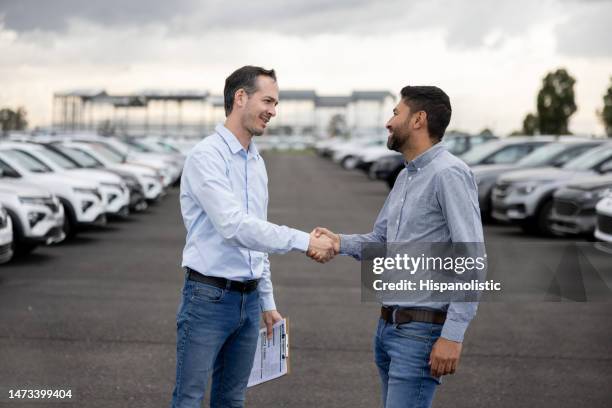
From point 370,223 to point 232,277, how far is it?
14.2 meters

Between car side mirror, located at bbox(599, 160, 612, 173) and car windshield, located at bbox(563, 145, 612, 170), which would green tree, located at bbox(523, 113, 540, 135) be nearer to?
car windshield, located at bbox(563, 145, 612, 170)

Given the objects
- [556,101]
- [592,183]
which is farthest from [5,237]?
[556,101]

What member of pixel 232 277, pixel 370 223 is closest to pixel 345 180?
pixel 370 223

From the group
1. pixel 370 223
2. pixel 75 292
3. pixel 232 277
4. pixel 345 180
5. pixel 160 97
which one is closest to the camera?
pixel 232 277

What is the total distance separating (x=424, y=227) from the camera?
3508 mm

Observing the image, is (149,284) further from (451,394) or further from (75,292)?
(451,394)

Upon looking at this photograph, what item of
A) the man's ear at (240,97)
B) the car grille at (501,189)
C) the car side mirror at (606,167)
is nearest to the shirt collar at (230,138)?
the man's ear at (240,97)

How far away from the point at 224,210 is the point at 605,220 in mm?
9299

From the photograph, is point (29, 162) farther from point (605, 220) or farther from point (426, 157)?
point (426, 157)

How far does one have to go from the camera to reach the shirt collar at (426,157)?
3586 millimetres

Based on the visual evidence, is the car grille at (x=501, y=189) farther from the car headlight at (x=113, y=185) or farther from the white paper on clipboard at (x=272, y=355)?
the white paper on clipboard at (x=272, y=355)

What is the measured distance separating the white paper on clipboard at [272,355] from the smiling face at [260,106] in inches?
36.7

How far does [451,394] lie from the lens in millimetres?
6070

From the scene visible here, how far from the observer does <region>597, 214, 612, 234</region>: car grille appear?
11.8 m
